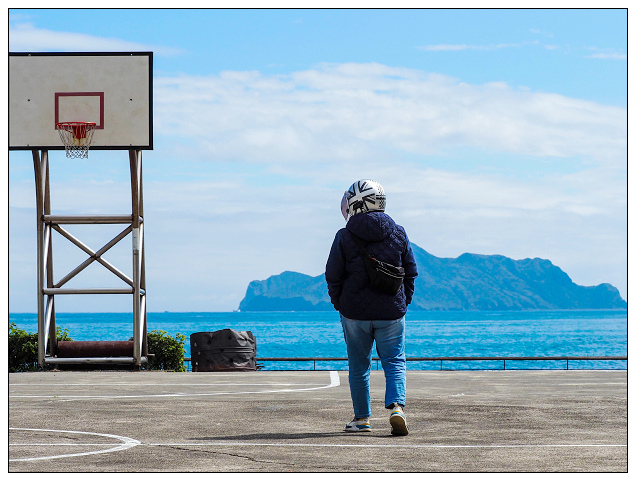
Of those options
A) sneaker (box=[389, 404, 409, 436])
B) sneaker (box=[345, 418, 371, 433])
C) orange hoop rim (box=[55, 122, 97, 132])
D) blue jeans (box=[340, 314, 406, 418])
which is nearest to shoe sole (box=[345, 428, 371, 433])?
sneaker (box=[345, 418, 371, 433])

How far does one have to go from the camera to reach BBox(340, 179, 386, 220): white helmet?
796cm

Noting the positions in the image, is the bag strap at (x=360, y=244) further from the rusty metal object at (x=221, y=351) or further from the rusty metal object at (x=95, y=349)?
the rusty metal object at (x=95, y=349)

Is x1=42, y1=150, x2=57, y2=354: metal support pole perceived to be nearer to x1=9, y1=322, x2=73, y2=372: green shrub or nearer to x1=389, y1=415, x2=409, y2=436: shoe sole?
x1=9, y1=322, x2=73, y2=372: green shrub

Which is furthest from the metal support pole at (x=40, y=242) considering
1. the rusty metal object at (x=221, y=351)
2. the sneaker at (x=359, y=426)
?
the sneaker at (x=359, y=426)

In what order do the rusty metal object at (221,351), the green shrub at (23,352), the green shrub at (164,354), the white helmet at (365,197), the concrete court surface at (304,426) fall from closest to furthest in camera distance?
the concrete court surface at (304,426) < the white helmet at (365,197) < the rusty metal object at (221,351) < the green shrub at (23,352) < the green shrub at (164,354)

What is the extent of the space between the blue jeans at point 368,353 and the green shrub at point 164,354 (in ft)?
45.2

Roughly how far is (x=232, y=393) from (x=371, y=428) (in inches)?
151

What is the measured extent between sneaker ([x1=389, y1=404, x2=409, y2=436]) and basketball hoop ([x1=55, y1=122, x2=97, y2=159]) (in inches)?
519

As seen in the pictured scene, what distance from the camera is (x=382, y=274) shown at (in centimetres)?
773

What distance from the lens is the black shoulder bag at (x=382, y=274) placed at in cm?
773

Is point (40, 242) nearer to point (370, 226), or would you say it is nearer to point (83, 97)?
point (83, 97)

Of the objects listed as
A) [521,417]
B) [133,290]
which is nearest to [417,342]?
[133,290]

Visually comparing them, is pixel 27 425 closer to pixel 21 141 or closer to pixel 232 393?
pixel 232 393

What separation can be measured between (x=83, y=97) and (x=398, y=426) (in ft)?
45.4
